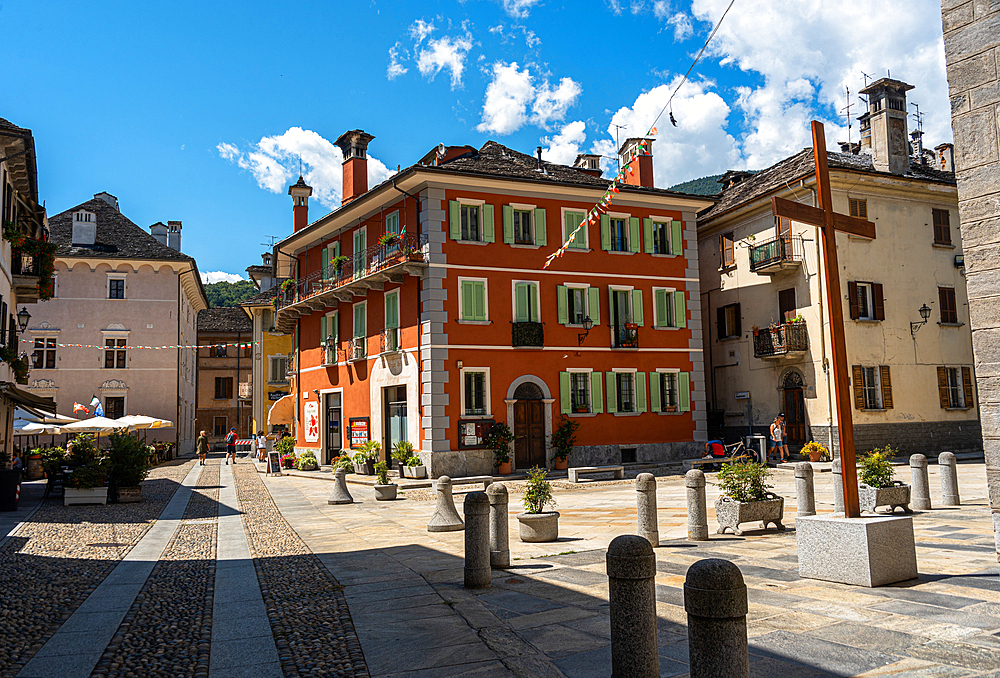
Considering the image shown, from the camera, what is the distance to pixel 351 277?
96.9 feet

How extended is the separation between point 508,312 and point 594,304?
12.0 ft

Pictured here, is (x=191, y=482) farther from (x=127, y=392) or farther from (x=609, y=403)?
(x=127, y=392)

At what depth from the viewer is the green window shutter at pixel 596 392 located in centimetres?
2750

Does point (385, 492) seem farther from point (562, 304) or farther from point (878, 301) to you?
point (878, 301)

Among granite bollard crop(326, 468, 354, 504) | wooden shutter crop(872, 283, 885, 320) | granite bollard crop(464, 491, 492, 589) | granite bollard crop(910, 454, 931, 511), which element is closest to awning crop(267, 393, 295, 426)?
granite bollard crop(326, 468, 354, 504)

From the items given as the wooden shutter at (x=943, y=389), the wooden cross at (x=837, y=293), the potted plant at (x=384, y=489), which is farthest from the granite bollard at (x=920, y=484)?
the wooden shutter at (x=943, y=389)

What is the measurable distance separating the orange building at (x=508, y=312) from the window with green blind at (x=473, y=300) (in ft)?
0.17

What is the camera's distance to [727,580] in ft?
11.5

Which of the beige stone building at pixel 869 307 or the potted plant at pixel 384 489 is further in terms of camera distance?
the beige stone building at pixel 869 307

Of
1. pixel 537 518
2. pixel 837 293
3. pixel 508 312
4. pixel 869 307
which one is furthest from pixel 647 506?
pixel 869 307

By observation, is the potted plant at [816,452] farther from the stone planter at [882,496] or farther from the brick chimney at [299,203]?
the brick chimney at [299,203]

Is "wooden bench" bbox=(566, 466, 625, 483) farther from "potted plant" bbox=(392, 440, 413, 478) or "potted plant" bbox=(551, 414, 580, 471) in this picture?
"potted plant" bbox=(392, 440, 413, 478)

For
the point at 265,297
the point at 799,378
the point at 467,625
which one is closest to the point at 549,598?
the point at 467,625

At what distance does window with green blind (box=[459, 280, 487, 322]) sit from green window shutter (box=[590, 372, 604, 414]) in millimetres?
4893
